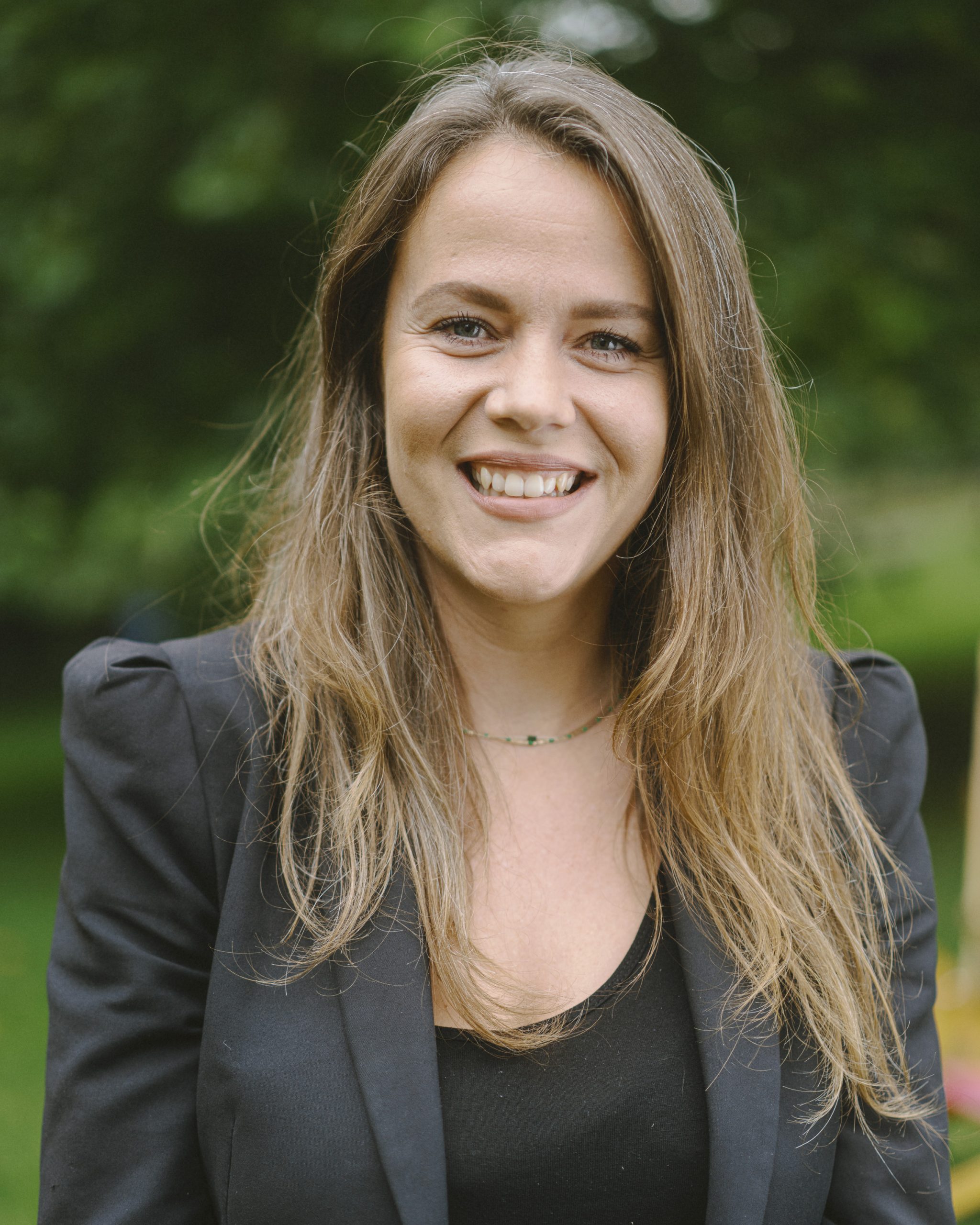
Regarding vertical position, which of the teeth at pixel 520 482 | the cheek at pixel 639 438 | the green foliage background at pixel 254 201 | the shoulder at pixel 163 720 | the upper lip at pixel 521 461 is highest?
the green foliage background at pixel 254 201

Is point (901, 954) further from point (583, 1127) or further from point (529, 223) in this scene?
point (529, 223)

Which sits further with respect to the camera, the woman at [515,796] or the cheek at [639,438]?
the cheek at [639,438]

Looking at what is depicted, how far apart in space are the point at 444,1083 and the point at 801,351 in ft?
18.0

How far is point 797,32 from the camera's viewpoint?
17.8 ft

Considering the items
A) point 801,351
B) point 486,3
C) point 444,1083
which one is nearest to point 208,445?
point 486,3

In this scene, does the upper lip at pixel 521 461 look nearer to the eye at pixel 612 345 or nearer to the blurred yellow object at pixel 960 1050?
the eye at pixel 612 345

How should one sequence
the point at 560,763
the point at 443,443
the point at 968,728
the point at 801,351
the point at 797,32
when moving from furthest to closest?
the point at 968,728 → the point at 801,351 → the point at 797,32 → the point at 560,763 → the point at 443,443

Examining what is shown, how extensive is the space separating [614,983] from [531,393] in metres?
0.88

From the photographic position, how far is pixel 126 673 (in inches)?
67.2

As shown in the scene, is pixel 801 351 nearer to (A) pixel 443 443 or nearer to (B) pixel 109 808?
(A) pixel 443 443

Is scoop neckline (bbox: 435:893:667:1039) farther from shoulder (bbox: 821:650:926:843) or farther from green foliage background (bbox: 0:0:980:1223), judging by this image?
green foliage background (bbox: 0:0:980:1223)

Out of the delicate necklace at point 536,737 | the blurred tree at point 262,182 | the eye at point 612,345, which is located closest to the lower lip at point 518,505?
the eye at point 612,345

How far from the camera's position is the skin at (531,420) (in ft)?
5.59

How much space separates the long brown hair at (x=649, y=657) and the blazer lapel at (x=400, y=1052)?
4cm
